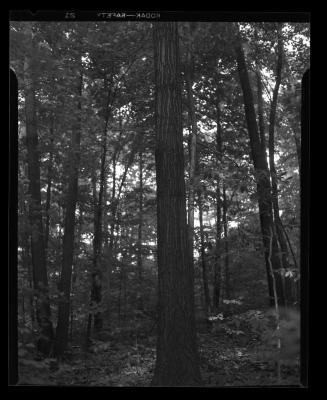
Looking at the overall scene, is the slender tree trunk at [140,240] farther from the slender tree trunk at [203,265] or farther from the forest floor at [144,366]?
the slender tree trunk at [203,265]

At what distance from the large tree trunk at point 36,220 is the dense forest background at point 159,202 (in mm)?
36

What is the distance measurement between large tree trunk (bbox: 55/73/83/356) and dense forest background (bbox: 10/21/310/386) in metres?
0.03

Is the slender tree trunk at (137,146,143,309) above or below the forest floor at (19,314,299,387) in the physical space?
above

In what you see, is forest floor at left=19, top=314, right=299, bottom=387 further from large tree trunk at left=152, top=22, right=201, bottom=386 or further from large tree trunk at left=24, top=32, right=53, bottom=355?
large tree trunk at left=24, top=32, right=53, bottom=355

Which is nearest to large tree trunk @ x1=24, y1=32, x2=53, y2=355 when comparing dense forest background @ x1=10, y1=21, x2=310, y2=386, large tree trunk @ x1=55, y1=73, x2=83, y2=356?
dense forest background @ x1=10, y1=21, x2=310, y2=386

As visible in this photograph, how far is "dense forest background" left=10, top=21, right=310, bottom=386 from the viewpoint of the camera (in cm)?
407

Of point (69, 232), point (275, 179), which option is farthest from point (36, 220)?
point (275, 179)

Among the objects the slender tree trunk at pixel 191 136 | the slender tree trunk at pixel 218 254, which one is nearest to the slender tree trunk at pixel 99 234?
the slender tree trunk at pixel 191 136

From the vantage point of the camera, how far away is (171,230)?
450 cm

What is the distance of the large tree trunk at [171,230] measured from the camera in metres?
4.28

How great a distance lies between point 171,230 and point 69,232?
2.60 m

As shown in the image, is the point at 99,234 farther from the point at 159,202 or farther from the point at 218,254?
the point at 159,202
